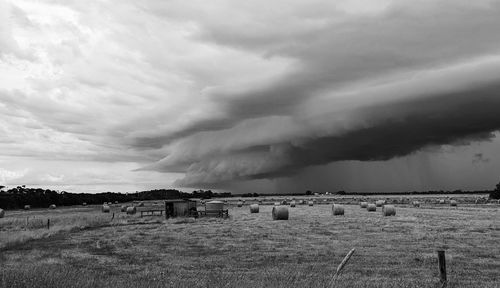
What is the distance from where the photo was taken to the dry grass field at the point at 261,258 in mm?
15062

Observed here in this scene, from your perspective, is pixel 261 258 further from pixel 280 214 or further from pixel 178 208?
pixel 178 208

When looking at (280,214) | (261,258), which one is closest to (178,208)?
(280,214)

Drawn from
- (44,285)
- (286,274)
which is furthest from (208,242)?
(44,285)

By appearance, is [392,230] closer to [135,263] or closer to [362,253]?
[362,253]

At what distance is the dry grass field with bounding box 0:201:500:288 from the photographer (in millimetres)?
15062

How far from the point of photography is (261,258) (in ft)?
71.7

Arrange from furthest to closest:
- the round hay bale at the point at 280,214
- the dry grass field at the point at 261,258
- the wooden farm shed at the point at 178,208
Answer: the wooden farm shed at the point at 178,208 < the round hay bale at the point at 280,214 < the dry grass field at the point at 261,258

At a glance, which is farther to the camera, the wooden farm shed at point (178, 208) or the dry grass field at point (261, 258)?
the wooden farm shed at point (178, 208)

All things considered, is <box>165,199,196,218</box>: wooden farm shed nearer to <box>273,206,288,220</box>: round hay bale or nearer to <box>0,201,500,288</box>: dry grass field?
<box>273,206,288,220</box>: round hay bale

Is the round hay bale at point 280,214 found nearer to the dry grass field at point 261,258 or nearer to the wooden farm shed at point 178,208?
the dry grass field at point 261,258

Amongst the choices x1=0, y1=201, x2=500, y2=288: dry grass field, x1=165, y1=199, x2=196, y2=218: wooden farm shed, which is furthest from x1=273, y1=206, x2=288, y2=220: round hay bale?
x1=165, y1=199, x2=196, y2=218: wooden farm shed

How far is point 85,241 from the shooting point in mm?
32375

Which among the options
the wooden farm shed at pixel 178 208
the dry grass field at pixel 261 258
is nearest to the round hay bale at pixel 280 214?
the dry grass field at pixel 261 258

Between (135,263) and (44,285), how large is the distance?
9.44m
